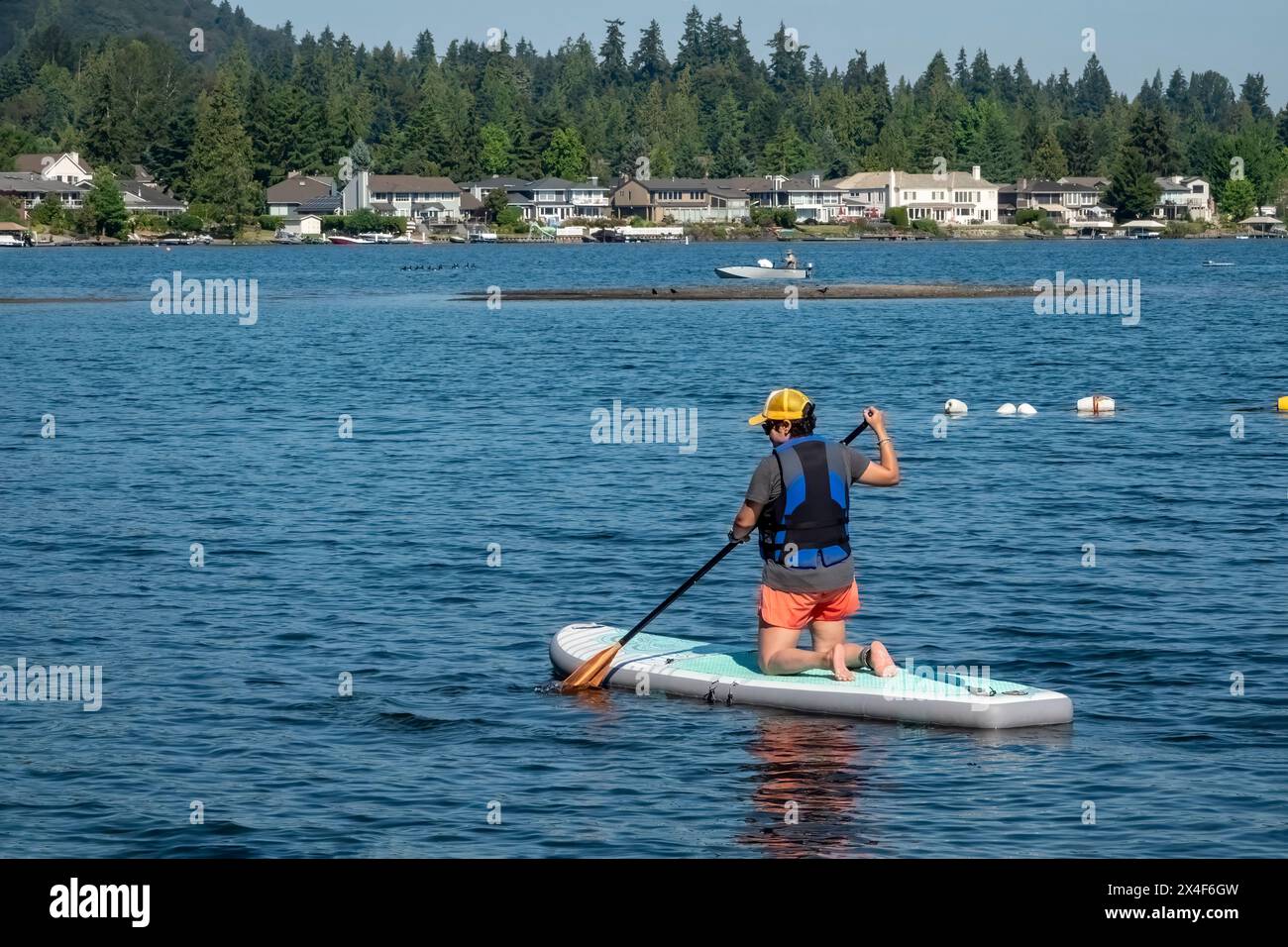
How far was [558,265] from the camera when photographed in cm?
15475

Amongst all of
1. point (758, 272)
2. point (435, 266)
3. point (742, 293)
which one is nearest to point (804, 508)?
point (742, 293)

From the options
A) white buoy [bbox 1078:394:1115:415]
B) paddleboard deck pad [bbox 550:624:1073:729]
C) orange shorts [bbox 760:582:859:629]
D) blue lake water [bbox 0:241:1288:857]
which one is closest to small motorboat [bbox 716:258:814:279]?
blue lake water [bbox 0:241:1288:857]

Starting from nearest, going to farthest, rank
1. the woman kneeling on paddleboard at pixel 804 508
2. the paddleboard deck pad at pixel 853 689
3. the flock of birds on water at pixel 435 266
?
the woman kneeling on paddleboard at pixel 804 508, the paddleboard deck pad at pixel 853 689, the flock of birds on water at pixel 435 266

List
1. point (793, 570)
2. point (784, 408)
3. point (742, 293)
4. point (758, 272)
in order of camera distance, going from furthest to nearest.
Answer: point (758, 272) → point (742, 293) → point (793, 570) → point (784, 408)

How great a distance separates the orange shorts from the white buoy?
28.8 meters

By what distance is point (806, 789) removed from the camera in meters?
15.1

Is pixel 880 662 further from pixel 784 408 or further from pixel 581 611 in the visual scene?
pixel 581 611

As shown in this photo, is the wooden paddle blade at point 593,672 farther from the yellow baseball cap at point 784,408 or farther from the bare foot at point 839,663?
the yellow baseball cap at point 784,408

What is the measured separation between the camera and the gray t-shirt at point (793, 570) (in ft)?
52.6

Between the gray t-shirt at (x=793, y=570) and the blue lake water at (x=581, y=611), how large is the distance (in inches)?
54.0

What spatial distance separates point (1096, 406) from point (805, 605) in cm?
2933

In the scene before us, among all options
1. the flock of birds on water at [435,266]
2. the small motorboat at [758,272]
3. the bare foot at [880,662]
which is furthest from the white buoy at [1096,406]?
the flock of birds on water at [435,266]

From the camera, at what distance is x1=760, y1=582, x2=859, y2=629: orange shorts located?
16.5 m

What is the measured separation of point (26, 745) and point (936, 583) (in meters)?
11.6
